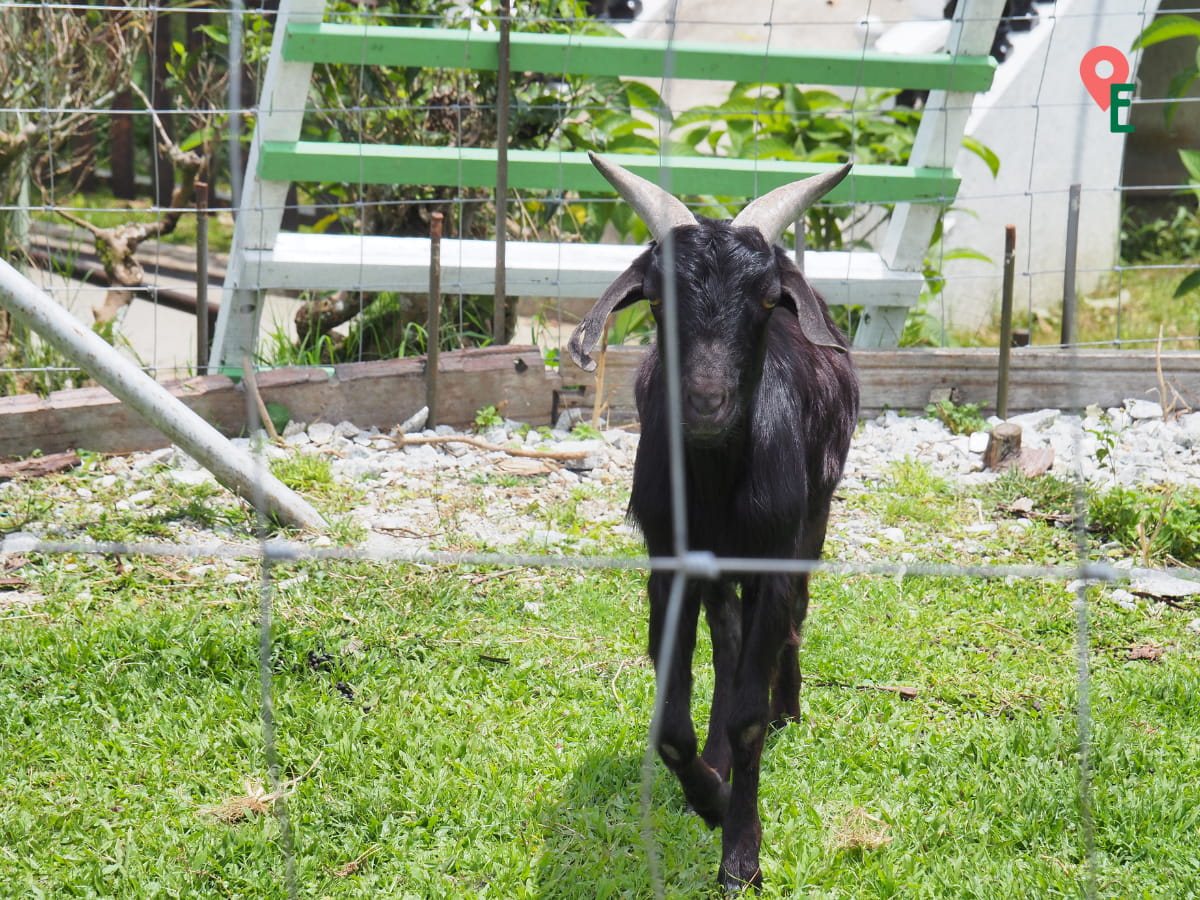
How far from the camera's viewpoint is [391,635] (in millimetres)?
4348

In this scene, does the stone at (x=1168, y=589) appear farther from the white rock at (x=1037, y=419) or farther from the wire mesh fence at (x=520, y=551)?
the white rock at (x=1037, y=419)

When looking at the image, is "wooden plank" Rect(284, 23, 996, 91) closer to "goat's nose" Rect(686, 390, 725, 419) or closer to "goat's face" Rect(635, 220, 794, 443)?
"goat's face" Rect(635, 220, 794, 443)

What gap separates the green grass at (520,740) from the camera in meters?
3.31

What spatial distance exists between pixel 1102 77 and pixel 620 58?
343cm

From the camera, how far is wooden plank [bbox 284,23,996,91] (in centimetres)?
631

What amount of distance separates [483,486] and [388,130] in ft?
9.75

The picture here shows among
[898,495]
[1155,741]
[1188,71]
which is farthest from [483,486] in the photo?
[1188,71]

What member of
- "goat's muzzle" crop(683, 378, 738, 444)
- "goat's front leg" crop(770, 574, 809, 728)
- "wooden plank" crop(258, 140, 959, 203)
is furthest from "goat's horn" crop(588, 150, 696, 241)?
"wooden plank" crop(258, 140, 959, 203)

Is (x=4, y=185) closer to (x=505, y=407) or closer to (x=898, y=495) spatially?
(x=505, y=407)

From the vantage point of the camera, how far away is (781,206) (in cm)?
351

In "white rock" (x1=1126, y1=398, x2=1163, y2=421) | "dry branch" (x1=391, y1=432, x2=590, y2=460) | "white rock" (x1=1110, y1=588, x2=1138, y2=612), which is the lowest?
"white rock" (x1=1110, y1=588, x2=1138, y2=612)

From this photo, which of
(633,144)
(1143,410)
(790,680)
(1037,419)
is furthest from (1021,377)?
(790,680)

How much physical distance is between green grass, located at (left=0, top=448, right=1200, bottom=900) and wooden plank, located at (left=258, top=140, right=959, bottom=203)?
223cm

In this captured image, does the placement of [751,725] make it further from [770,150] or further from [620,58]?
[770,150]
